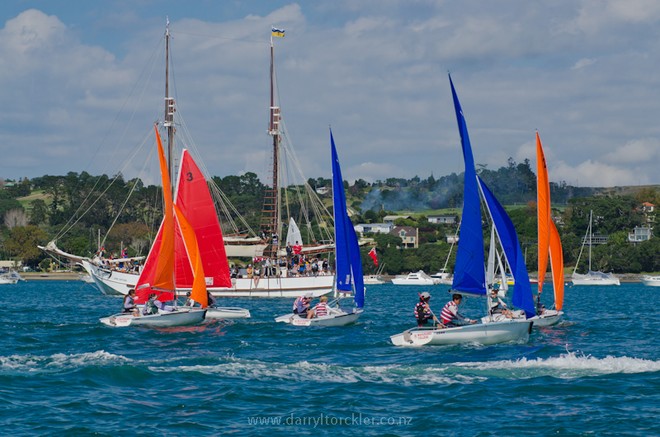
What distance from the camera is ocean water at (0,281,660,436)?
2225cm

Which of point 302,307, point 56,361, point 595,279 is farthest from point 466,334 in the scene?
point 595,279

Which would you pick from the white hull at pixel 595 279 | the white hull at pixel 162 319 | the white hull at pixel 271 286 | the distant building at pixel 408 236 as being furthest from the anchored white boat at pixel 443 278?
the white hull at pixel 162 319

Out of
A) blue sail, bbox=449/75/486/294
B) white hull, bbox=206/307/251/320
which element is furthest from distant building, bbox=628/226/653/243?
blue sail, bbox=449/75/486/294

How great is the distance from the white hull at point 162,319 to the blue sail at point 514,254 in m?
13.5

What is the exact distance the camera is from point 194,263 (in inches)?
1807

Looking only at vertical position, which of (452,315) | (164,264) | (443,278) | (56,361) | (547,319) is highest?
(164,264)

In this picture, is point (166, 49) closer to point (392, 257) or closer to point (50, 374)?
point (50, 374)

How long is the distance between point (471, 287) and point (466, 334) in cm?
203

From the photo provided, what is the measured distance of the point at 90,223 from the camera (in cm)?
18812

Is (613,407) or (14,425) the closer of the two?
(14,425)

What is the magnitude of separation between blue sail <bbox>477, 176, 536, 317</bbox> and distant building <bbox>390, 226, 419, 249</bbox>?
141526 mm

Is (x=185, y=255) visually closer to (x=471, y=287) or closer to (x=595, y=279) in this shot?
(x=471, y=287)

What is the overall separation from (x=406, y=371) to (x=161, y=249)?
→ 773 inches

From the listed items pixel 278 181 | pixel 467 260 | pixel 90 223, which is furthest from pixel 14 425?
pixel 90 223
